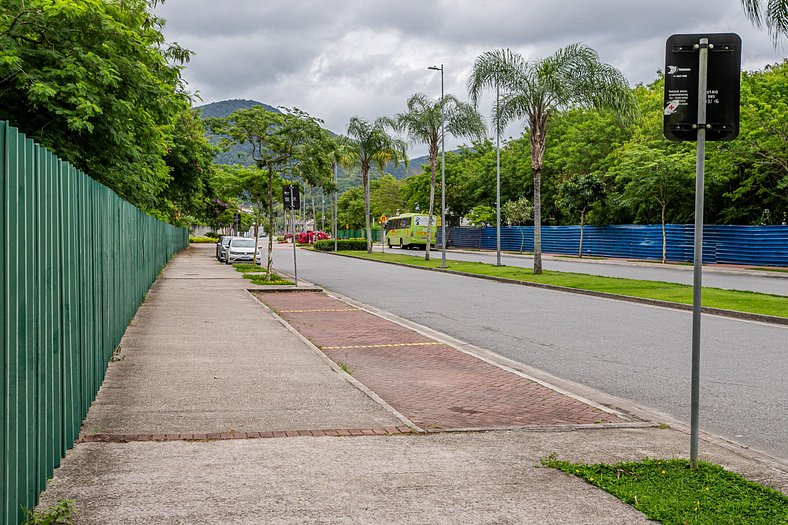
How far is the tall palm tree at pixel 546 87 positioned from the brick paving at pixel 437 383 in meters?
16.5

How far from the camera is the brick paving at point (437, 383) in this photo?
7.25 metres

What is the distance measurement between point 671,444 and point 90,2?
37.6ft

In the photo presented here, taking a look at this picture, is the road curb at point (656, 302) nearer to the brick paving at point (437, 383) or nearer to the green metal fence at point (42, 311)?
the brick paving at point (437, 383)

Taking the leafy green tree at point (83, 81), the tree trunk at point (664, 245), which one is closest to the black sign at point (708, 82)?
the leafy green tree at point (83, 81)

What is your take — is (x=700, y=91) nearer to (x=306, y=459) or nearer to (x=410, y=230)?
(x=306, y=459)

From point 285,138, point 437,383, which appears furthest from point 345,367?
point 285,138

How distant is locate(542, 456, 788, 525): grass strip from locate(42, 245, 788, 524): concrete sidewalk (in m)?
0.15

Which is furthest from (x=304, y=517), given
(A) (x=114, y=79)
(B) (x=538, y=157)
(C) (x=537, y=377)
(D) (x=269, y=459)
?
(B) (x=538, y=157)

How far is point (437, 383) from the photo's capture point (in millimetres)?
8938

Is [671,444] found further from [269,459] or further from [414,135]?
[414,135]

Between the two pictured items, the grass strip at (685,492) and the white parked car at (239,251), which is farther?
the white parked car at (239,251)

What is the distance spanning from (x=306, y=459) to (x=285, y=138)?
20.3m

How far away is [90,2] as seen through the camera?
13211mm

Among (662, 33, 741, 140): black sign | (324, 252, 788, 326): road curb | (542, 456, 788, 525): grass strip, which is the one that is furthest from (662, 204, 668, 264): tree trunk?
(542, 456, 788, 525): grass strip
